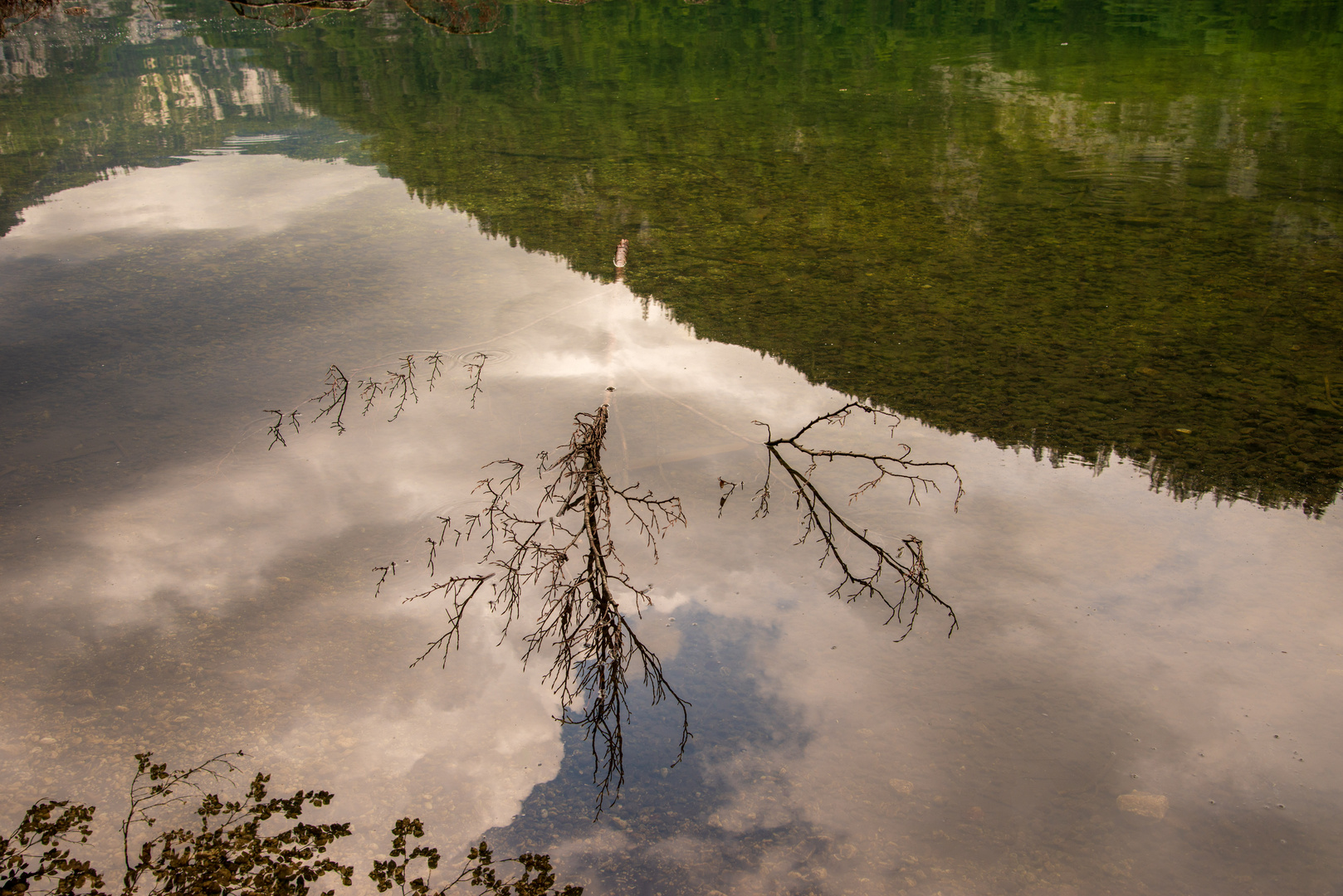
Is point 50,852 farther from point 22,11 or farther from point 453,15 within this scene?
point 22,11

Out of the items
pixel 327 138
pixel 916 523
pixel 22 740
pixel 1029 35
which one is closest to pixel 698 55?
pixel 1029 35

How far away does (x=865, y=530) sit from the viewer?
3314 mm

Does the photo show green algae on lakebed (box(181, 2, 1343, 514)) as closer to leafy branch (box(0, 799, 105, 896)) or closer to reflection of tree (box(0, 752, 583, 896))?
reflection of tree (box(0, 752, 583, 896))

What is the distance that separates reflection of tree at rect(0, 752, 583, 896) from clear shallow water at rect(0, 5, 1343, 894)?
0.24 feet

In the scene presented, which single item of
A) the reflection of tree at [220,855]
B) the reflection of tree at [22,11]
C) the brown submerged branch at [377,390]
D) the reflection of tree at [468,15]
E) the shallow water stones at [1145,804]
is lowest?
the shallow water stones at [1145,804]

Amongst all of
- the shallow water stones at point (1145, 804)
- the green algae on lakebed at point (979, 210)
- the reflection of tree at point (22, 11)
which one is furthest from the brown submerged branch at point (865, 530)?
the reflection of tree at point (22, 11)

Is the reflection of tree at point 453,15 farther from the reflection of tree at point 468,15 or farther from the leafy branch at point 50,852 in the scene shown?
the leafy branch at point 50,852

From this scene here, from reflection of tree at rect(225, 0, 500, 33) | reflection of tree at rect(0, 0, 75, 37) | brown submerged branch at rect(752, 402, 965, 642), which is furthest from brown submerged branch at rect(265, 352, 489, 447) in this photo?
reflection of tree at rect(0, 0, 75, 37)

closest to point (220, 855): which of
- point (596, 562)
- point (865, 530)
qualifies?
point (596, 562)

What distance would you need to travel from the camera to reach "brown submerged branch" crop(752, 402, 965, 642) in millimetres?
3051

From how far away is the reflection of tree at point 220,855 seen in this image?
221 centimetres

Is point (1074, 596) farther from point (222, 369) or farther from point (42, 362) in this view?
point (42, 362)

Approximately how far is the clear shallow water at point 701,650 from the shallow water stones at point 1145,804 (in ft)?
0.08

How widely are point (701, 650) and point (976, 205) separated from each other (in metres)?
4.61
